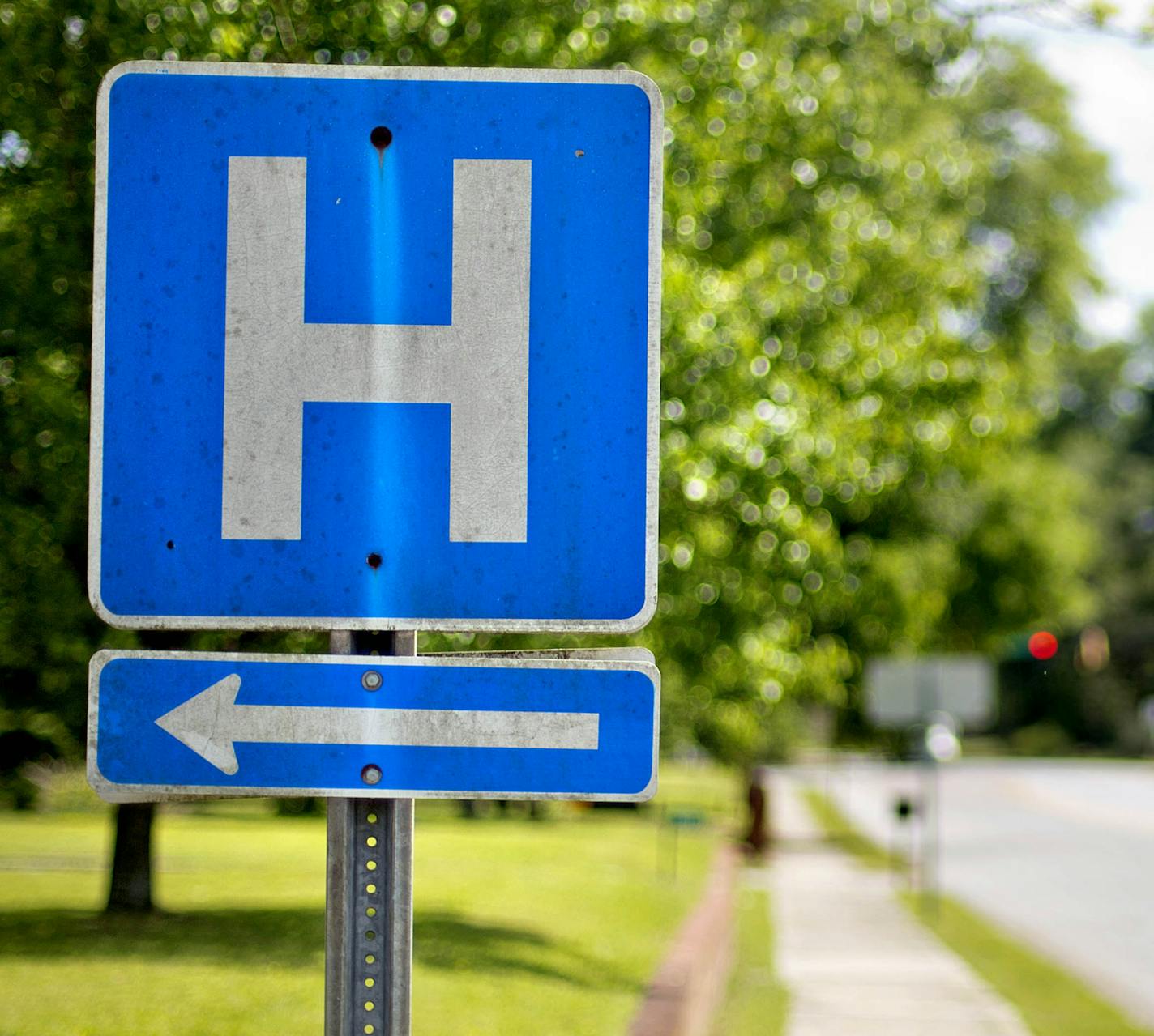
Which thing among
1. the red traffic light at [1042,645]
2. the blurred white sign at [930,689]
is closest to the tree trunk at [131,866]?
the blurred white sign at [930,689]

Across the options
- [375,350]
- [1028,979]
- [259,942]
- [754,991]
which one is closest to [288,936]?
[259,942]

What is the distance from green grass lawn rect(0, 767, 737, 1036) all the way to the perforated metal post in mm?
4876

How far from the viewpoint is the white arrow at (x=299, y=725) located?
243 cm

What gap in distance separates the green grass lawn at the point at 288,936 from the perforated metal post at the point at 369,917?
4876mm

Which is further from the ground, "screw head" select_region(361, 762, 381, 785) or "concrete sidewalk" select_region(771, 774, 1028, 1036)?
"screw head" select_region(361, 762, 381, 785)

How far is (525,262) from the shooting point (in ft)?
8.33

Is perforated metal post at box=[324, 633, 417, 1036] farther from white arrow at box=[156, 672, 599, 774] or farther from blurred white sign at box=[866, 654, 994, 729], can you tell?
blurred white sign at box=[866, 654, 994, 729]

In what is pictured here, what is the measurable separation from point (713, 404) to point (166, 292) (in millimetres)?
8847

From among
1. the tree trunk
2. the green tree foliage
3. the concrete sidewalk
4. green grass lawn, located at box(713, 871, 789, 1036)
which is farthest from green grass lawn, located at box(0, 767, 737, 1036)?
the green tree foliage

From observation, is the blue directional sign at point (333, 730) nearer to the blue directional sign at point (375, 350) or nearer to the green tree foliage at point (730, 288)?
the blue directional sign at point (375, 350)

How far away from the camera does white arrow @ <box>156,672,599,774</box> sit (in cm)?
243

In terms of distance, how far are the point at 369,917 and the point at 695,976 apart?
7.73 meters

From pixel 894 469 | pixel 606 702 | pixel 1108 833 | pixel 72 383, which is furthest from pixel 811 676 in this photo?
pixel 1108 833

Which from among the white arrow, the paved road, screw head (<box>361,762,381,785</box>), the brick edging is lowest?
A: the paved road
